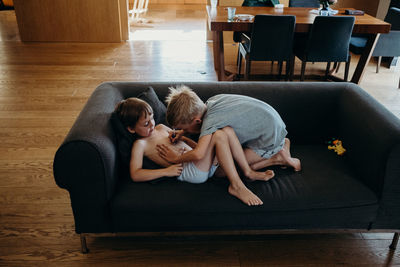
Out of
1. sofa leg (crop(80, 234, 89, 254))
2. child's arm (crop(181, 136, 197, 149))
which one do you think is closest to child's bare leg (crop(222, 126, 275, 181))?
child's arm (crop(181, 136, 197, 149))

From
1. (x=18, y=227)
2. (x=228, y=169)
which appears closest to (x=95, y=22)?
(x=18, y=227)

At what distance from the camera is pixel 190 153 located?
1.65 m

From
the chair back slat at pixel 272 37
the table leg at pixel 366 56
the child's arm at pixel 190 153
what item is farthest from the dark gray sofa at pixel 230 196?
the table leg at pixel 366 56

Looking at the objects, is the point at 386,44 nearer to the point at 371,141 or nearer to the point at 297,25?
the point at 297,25

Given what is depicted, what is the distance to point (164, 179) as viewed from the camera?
1.70m

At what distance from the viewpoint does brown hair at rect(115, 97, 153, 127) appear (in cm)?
168

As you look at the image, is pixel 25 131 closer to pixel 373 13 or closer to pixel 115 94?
pixel 115 94

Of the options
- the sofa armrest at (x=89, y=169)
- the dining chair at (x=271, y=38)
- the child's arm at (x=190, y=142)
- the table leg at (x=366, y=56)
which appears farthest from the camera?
the table leg at (x=366, y=56)

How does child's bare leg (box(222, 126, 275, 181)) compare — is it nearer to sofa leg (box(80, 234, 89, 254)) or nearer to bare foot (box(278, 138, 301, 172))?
bare foot (box(278, 138, 301, 172))

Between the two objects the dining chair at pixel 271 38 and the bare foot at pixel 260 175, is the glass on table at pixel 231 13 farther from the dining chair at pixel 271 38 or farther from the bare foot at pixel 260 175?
the bare foot at pixel 260 175

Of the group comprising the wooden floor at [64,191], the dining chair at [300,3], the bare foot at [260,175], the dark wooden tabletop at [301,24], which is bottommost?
the wooden floor at [64,191]

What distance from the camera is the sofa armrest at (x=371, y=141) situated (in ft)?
5.11

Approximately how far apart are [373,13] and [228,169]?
495 centimetres

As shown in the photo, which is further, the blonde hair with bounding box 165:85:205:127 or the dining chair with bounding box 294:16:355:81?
the dining chair with bounding box 294:16:355:81
